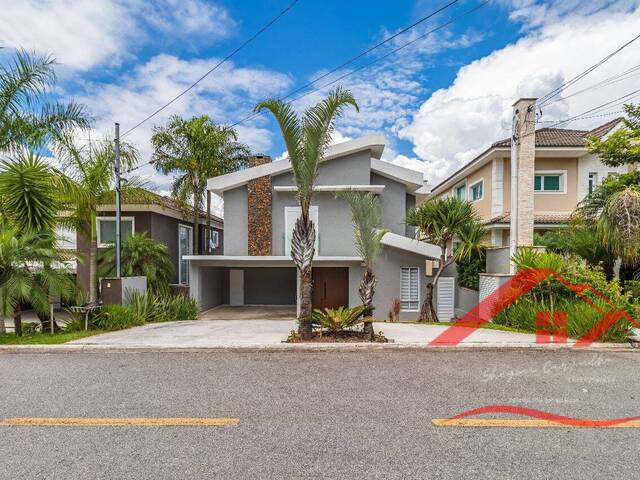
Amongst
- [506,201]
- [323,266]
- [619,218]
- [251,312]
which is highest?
[506,201]

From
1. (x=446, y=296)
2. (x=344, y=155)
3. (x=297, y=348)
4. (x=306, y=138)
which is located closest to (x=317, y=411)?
(x=297, y=348)

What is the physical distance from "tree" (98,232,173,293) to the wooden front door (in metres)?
6.35

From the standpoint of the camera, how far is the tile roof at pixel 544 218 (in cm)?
1595

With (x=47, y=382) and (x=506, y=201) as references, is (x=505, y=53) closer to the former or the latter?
(x=506, y=201)

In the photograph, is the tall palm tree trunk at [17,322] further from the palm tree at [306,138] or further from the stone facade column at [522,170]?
the stone facade column at [522,170]

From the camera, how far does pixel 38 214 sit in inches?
362

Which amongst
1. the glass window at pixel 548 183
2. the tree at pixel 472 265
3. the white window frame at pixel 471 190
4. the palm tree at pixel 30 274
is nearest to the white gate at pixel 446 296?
the tree at pixel 472 265

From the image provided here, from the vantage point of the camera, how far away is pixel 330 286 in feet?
51.0

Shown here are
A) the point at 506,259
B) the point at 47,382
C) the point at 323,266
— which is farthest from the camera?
the point at 323,266

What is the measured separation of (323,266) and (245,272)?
16.6ft

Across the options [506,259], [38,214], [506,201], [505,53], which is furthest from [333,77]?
[506,201]

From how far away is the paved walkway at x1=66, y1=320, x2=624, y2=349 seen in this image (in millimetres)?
7949

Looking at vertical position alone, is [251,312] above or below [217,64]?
below
